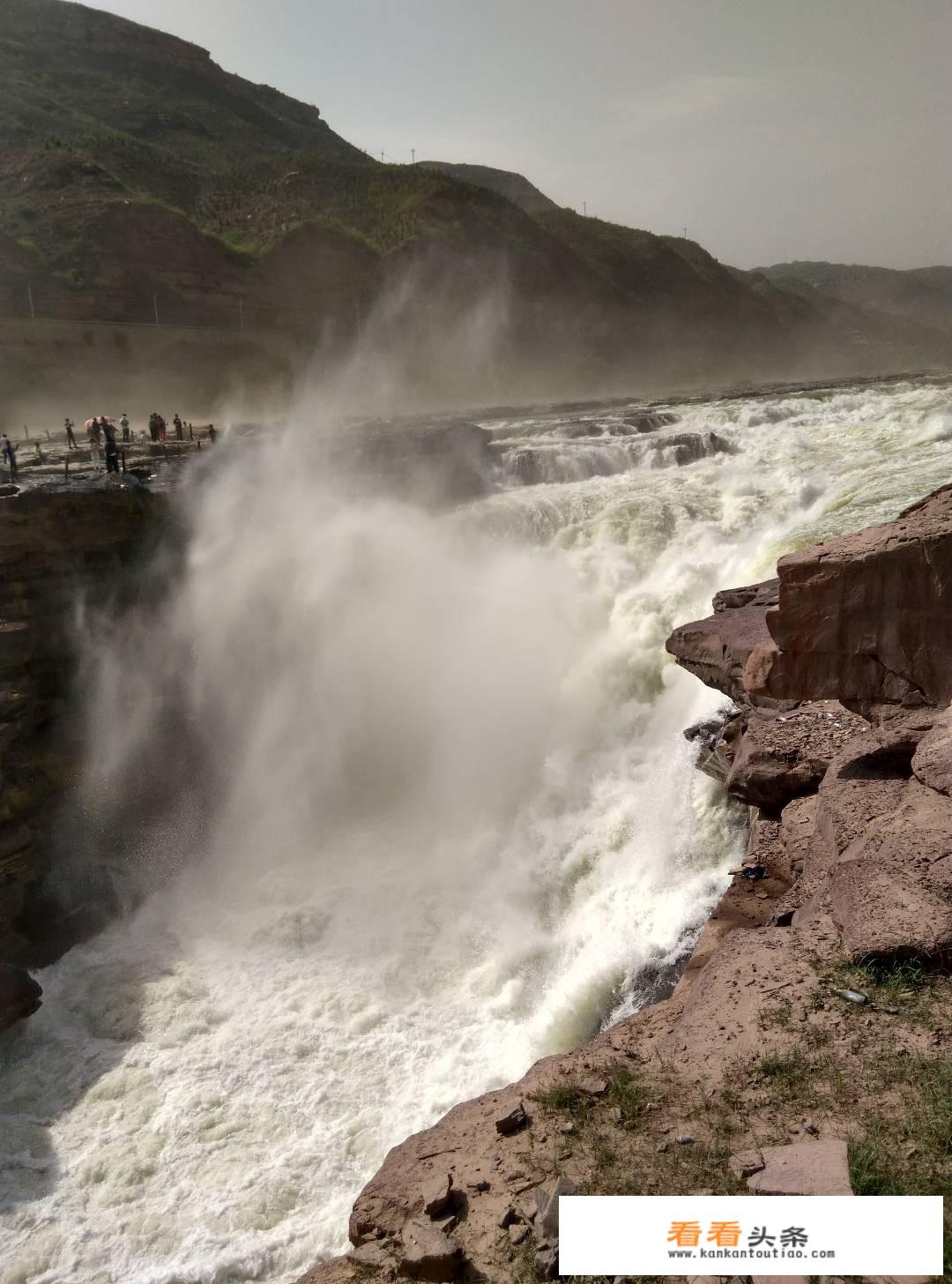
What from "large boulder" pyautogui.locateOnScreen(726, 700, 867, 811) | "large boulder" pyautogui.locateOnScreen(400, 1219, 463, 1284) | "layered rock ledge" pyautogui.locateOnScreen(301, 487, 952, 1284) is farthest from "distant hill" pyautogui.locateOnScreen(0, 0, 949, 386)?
"large boulder" pyautogui.locateOnScreen(400, 1219, 463, 1284)

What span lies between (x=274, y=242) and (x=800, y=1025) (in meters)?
43.4

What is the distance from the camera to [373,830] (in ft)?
35.9

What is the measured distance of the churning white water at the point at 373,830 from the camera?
257 inches

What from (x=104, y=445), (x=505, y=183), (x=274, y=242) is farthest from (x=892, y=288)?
(x=104, y=445)

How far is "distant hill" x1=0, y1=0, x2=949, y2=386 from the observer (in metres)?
35.1

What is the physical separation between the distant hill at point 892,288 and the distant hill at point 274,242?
14790mm

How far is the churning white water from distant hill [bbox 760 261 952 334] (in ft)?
307

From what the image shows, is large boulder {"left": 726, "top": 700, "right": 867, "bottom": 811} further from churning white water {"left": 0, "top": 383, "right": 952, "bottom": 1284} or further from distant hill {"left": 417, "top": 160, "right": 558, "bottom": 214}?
distant hill {"left": 417, "top": 160, "right": 558, "bottom": 214}

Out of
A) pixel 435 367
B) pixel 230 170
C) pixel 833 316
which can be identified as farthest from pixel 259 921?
pixel 833 316

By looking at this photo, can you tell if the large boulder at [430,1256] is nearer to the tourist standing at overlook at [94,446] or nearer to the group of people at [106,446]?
the group of people at [106,446]

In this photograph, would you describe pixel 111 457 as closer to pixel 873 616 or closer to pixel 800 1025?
pixel 873 616

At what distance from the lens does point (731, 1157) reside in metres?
3.23

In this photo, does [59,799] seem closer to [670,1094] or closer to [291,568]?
[291,568]

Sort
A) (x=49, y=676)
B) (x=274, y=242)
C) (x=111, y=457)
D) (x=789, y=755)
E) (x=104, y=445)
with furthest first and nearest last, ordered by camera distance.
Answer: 1. (x=274, y=242)
2. (x=104, y=445)
3. (x=111, y=457)
4. (x=49, y=676)
5. (x=789, y=755)
